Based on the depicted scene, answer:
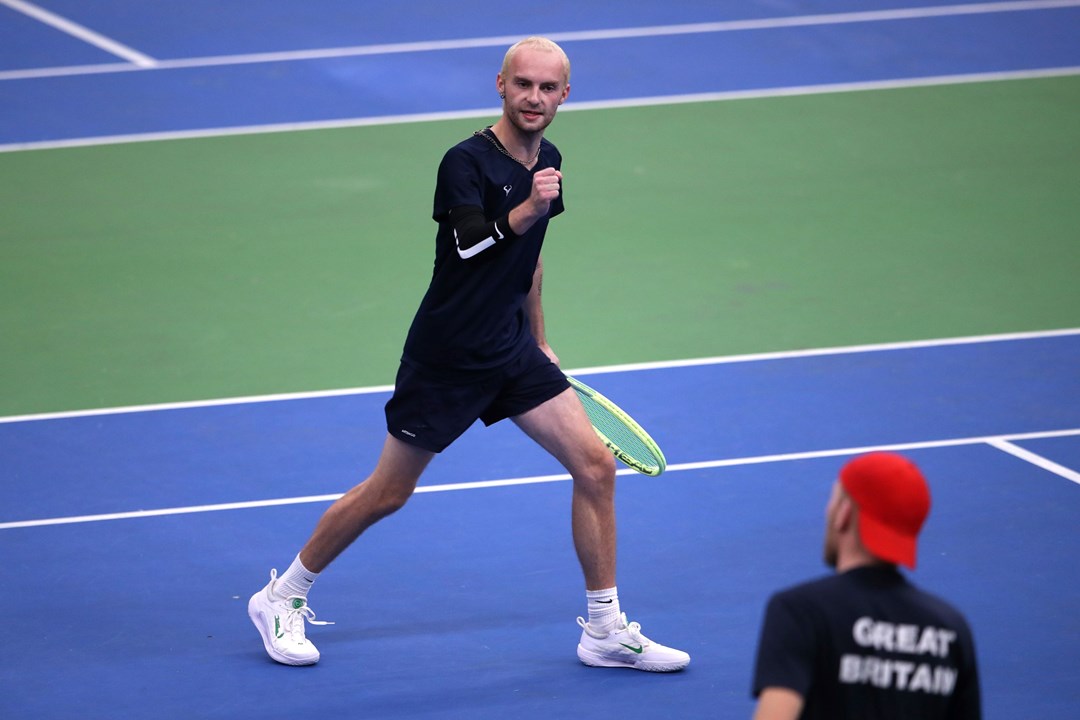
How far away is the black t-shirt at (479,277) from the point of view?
5.49 meters

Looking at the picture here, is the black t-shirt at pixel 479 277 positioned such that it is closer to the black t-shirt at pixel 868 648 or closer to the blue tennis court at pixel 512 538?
the blue tennis court at pixel 512 538

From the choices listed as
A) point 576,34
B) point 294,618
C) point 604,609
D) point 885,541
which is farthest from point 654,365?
point 576,34

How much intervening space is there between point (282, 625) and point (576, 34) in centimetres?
1067

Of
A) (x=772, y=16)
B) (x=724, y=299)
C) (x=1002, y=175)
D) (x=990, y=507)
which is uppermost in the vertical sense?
(x=772, y=16)

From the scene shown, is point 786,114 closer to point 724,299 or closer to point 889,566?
point 724,299

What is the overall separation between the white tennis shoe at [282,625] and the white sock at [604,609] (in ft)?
3.38

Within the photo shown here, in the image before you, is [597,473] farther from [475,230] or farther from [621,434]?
[475,230]

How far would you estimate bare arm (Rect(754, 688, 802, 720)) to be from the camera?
308cm

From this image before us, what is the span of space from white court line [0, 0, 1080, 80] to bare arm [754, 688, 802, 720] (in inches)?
496

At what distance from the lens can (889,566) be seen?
319 cm

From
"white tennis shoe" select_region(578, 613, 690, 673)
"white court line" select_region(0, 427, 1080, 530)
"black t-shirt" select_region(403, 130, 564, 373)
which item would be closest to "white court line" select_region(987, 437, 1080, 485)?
"white court line" select_region(0, 427, 1080, 530)

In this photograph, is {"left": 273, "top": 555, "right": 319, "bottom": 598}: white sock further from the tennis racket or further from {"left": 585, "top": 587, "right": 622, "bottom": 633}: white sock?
the tennis racket

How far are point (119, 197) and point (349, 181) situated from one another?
5.47ft

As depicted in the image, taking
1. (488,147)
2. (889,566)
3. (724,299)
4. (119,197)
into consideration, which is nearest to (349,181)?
(119,197)
